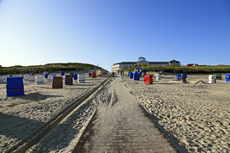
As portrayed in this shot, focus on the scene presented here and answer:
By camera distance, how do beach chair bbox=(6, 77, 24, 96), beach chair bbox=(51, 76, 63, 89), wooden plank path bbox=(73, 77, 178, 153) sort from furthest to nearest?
1. beach chair bbox=(51, 76, 63, 89)
2. beach chair bbox=(6, 77, 24, 96)
3. wooden plank path bbox=(73, 77, 178, 153)

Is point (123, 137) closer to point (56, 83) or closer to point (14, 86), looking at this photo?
point (14, 86)

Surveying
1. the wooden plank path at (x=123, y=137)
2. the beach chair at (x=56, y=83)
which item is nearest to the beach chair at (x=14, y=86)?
the beach chair at (x=56, y=83)

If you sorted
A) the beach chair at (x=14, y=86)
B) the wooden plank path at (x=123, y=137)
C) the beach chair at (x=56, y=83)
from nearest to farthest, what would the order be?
the wooden plank path at (x=123, y=137) → the beach chair at (x=14, y=86) → the beach chair at (x=56, y=83)

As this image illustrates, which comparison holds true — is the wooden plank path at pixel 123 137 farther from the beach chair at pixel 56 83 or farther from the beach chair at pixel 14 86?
the beach chair at pixel 56 83

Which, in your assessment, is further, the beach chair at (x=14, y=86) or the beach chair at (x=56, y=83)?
the beach chair at (x=56, y=83)

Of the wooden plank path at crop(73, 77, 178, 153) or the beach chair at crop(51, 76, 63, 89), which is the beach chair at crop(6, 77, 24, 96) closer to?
the beach chair at crop(51, 76, 63, 89)

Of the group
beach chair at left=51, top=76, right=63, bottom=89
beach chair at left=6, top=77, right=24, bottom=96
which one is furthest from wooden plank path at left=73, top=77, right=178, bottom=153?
beach chair at left=51, top=76, right=63, bottom=89

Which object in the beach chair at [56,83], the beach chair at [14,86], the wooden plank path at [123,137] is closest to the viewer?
the wooden plank path at [123,137]

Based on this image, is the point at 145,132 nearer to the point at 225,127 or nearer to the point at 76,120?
the point at 76,120

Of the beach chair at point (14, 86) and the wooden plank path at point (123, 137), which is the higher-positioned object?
the beach chair at point (14, 86)

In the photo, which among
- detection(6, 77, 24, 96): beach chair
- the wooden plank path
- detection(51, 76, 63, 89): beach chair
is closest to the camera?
the wooden plank path

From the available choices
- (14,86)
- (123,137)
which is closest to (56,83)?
(14,86)

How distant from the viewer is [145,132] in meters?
3.63

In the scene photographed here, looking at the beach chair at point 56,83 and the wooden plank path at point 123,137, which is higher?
the beach chair at point 56,83
